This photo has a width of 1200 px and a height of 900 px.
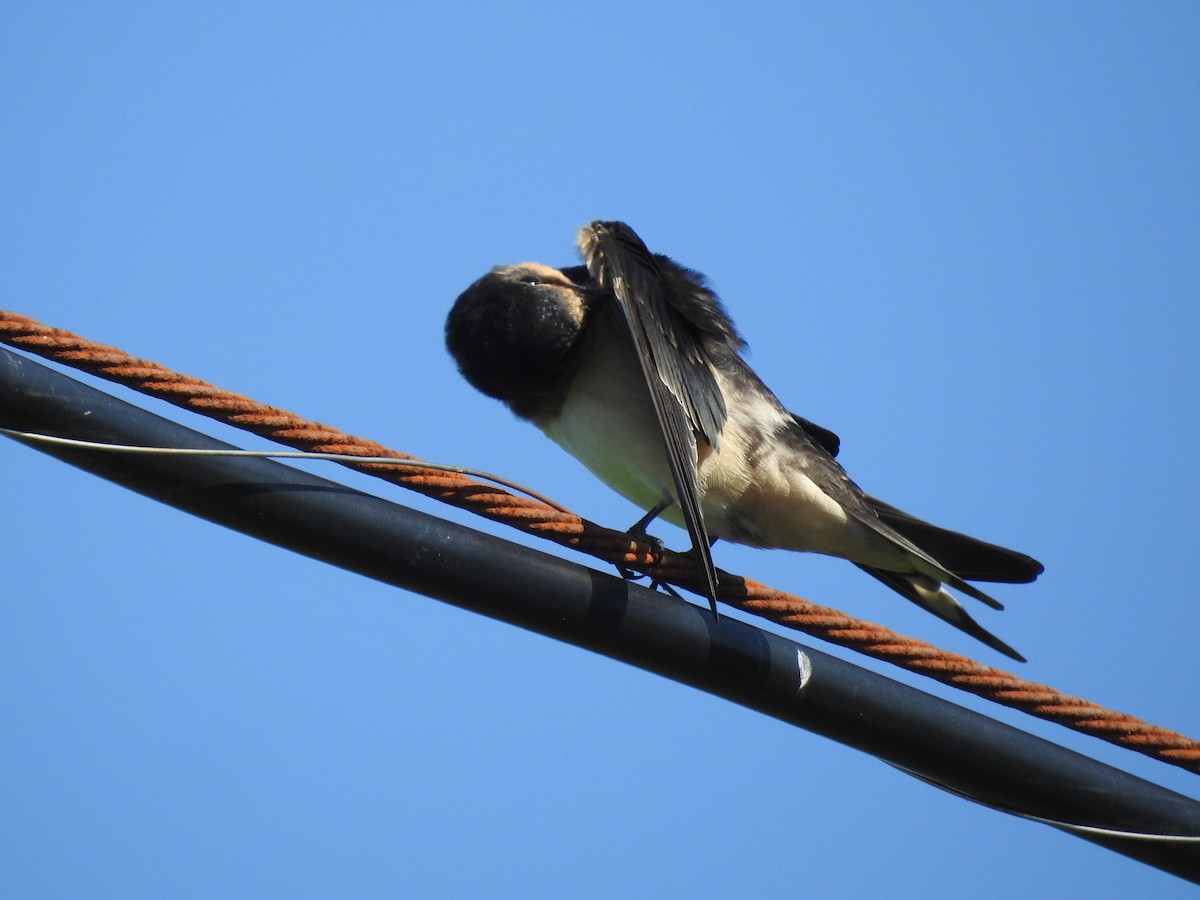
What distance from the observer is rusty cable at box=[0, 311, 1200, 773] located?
2.08 m

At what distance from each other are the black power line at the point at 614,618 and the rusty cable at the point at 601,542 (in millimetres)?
53

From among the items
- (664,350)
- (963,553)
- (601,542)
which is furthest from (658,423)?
(963,553)

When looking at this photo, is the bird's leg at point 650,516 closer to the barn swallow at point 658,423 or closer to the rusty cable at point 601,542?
the barn swallow at point 658,423

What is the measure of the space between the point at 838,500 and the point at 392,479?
6.38ft

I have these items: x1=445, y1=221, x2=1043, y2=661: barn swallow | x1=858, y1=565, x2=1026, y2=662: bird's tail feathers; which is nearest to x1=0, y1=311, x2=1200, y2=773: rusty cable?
x1=445, y1=221, x2=1043, y2=661: barn swallow

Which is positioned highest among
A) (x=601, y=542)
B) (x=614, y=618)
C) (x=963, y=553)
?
(x=963, y=553)

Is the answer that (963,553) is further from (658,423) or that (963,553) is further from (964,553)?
(658,423)

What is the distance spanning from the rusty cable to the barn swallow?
0.66 metres

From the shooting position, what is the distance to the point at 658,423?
11.5 ft

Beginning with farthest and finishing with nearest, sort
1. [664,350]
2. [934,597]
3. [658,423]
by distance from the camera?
[934,597] → [658,423] → [664,350]

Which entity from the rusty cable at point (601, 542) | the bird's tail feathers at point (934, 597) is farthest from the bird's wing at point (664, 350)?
the bird's tail feathers at point (934, 597)

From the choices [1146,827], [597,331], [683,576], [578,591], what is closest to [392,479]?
[578,591]

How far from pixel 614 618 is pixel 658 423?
1092 mm

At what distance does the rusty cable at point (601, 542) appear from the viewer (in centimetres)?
208
